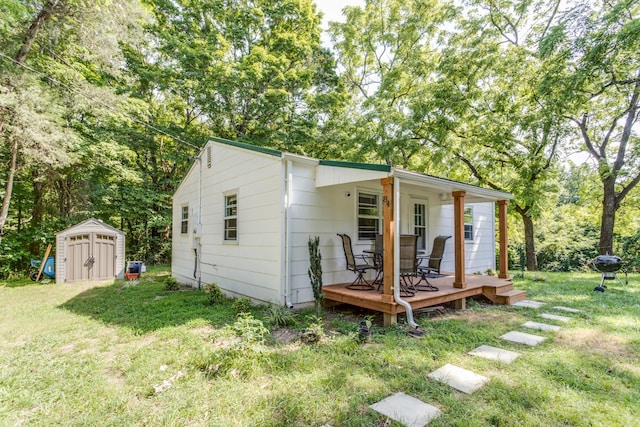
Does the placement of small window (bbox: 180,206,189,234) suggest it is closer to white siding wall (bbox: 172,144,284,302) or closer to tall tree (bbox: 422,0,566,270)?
white siding wall (bbox: 172,144,284,302)

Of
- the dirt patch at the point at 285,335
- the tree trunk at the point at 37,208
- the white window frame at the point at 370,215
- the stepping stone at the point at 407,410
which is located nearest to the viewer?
the stepping stone at the point at 407,410

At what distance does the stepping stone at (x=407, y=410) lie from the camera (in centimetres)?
230

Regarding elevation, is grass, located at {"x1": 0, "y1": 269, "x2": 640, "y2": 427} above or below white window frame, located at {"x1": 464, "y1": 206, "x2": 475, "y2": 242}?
below

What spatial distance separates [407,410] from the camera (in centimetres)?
244

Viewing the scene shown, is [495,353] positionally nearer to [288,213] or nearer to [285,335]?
[285,335]

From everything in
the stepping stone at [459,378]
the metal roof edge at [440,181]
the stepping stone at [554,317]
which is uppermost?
Result: the metal roof edge at [440,181]

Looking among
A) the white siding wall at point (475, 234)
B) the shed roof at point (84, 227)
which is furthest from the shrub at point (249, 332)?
the shed roof at point (84, 227)

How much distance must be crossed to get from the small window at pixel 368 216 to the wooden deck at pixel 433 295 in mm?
1195

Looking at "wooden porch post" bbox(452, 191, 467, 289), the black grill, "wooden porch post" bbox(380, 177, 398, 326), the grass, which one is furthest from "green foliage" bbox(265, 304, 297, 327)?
the black grill

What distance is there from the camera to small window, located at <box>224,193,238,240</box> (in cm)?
692

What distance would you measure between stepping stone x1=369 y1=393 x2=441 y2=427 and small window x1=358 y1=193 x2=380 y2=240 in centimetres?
385

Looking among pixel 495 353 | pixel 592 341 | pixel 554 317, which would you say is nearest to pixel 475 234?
pixel 554 317

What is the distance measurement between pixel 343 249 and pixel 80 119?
1232cm

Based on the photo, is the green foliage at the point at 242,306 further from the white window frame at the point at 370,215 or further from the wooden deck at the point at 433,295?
the white window frame at the point at 370,215
